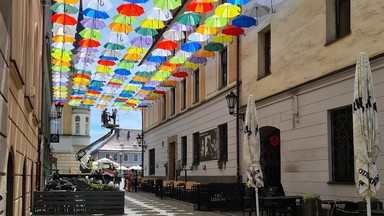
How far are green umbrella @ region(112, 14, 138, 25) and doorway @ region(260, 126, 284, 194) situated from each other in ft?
18.6

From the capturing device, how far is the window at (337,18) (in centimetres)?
1248

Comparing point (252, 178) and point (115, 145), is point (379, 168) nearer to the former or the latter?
point (252, 178)

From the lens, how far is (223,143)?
20781 mm

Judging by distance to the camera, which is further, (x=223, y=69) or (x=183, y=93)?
(x=183, y=93)

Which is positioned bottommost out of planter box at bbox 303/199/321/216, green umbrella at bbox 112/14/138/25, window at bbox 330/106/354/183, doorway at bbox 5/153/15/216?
planter box at bbox 303/199/321/216

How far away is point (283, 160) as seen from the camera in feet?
50.2

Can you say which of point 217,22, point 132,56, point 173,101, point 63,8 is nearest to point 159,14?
point 217,22

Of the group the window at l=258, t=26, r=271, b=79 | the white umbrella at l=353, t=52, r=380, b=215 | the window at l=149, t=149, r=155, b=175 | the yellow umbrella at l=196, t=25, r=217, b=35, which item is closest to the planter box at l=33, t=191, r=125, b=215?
the yellow umbrella at l=196, t=25, r=217, b=35

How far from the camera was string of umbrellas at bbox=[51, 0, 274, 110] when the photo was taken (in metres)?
15.1

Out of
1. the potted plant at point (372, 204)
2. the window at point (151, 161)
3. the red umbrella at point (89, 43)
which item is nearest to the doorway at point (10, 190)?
the potted plant at point (372, 204)

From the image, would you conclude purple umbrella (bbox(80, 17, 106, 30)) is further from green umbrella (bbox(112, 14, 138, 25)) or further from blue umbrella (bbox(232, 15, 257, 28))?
blue umbrella (bbox(232, 15, 257, 28))

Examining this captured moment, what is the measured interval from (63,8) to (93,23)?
1519 millimetres

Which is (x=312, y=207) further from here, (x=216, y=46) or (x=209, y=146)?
(x=209, y=146)

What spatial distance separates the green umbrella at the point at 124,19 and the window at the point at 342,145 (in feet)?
22.4
